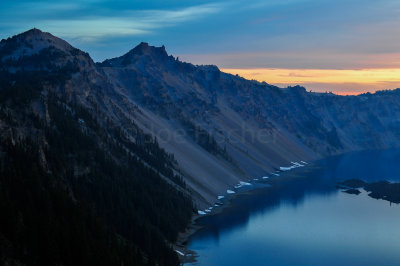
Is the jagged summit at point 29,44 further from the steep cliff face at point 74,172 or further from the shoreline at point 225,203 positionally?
the shoreline at point 225,203

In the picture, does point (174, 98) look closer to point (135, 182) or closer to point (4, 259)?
point (135, 182)

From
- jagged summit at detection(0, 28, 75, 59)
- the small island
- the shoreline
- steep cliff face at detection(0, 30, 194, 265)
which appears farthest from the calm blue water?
jagged summit at detection(0, 28, 75, 59)

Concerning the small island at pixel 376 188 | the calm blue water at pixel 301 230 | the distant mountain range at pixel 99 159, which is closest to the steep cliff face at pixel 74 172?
the distant mountain range at pixel 99 159

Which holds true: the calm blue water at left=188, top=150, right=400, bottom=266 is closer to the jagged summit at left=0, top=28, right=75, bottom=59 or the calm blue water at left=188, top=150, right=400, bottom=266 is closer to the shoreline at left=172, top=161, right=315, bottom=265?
the shoreline at left=172, top=161, right=315, bottom=265

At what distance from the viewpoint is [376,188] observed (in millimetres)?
151750

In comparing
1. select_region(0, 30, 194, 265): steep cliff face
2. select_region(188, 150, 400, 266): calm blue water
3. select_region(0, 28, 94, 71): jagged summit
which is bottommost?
select_region(188, 150, 400, 266): calm blue water

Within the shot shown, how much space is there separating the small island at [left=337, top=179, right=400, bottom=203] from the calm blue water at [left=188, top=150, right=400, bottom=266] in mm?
3350

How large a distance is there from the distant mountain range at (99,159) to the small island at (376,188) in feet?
87.3

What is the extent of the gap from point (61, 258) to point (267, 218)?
6191 centimetres

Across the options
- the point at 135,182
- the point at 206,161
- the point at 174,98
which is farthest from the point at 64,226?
the point at 174,98

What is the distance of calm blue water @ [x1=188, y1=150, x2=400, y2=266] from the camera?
271 feet

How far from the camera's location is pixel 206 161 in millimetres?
149875

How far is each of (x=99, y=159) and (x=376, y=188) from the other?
8603 centimetres

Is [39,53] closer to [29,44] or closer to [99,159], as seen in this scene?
[29,44]
